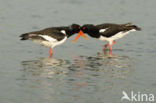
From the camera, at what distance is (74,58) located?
18.3m

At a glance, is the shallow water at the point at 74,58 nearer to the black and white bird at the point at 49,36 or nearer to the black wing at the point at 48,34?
the black and white bird at the point at 49,36

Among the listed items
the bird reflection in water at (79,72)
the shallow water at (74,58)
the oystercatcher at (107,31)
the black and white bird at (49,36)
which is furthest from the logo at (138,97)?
the oystercatcher at (107,31)

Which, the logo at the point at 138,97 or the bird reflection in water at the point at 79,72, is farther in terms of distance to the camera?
the bird reflection in water at the point at 79,72

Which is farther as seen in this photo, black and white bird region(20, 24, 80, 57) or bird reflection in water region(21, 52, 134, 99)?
black and white bird region(20, 24, 80, 57)

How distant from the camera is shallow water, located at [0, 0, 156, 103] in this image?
1323 centimetres

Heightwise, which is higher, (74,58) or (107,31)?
(107,31)

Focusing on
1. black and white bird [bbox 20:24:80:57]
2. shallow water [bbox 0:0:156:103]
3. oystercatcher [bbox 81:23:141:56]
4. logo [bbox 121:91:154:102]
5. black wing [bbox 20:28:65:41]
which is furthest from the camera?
oystercatcher [bbox 81:23:141:56]

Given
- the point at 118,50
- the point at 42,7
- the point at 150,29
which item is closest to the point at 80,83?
the point at 118,50

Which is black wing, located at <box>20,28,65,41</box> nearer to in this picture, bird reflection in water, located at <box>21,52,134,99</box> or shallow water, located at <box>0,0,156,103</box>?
shallow water, located at <box>0,0,156,103</box>

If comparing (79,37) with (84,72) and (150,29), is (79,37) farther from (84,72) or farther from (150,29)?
(84,72)

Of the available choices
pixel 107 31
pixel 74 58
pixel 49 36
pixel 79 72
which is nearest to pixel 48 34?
pixel 49 36

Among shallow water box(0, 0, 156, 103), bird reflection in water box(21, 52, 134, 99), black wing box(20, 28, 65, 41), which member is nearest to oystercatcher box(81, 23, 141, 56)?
shallow water box(0, 0, 156, 103)

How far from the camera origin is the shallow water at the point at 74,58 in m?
13.2

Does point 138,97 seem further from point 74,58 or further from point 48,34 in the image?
point 48,34
